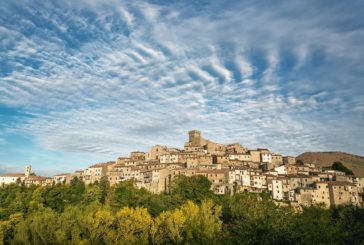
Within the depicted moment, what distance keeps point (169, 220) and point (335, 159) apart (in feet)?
297

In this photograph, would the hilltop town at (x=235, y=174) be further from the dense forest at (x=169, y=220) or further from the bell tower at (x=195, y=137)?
the dense forest at (x=169, y=220)

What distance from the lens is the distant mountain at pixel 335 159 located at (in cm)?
10168

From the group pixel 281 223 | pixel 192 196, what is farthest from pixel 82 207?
pixel 281 223

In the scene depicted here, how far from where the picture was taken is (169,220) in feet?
120

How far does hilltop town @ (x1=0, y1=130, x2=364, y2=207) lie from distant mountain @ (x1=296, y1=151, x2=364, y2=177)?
3044 cm

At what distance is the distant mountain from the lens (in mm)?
101675

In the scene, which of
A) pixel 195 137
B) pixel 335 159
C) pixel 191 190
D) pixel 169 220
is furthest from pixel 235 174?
pixel 335 159

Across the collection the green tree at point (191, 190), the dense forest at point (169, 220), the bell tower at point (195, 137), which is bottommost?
the dense forest at point (169, 220)

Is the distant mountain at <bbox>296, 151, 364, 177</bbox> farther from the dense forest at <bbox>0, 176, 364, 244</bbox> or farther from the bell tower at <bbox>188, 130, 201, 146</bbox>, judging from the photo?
the dense forest at <bbox>0, 176, 364, 244</bbox>

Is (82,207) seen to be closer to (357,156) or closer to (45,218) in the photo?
(45,218)

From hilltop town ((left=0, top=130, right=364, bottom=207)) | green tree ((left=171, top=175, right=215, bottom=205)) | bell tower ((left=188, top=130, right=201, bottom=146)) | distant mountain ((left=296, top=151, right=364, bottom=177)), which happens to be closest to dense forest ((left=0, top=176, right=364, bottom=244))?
green tree ((left=171, top=175, right=215, bottom=205))

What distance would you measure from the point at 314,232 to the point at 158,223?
22696mm

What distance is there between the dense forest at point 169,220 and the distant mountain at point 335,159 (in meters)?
56.5

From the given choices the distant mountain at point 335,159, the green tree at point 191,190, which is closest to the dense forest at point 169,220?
the green tree at point 191,190
